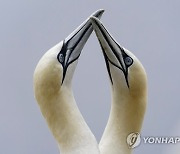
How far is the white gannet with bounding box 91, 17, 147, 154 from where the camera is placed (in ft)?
7.01

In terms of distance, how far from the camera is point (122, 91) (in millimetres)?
2162

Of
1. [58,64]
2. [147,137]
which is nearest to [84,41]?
[58,64]

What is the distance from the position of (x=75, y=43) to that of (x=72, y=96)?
0.23 metres

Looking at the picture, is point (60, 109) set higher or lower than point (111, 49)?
lower

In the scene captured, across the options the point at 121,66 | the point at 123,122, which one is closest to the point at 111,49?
the point at 121,66

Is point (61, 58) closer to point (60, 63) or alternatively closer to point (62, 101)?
point (60, 63)

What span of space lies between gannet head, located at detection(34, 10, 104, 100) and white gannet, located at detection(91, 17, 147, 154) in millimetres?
72

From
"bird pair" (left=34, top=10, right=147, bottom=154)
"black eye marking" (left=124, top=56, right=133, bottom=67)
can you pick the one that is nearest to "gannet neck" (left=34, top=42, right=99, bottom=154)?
"bird pair" (left=34, top=10, right=147, bottom=154)

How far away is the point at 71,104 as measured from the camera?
2.05 meters

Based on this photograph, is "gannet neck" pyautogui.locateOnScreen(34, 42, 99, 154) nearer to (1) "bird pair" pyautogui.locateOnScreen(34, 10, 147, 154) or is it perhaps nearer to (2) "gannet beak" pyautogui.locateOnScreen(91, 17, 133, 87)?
(1) "bird pair" pyautogui.locateOnScreen(34, 10, 147, 154)

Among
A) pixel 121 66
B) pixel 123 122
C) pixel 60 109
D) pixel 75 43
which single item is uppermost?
pixel 75 43

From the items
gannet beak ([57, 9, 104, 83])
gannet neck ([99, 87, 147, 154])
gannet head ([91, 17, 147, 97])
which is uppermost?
gannet beak ([57, 9, 104, 83])

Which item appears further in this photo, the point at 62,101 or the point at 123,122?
the point at 123,122

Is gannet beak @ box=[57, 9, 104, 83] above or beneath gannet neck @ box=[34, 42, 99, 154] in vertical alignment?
Result: above
